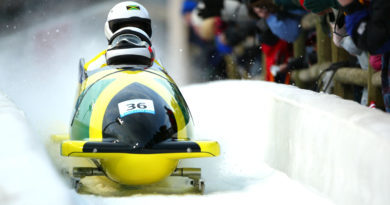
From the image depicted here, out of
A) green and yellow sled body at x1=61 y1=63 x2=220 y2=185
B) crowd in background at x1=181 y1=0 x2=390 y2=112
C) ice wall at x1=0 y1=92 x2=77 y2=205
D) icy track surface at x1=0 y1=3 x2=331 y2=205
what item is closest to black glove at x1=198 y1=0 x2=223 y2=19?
crowd in background at x1=181 y1=0 x2=390 y2=112

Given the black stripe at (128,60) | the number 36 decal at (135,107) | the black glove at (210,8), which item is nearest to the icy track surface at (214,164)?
the number 36 decal at (135,107)

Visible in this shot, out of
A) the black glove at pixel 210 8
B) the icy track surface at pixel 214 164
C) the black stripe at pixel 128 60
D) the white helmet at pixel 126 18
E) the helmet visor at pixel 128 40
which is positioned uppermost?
the black glove at pixel 210 8

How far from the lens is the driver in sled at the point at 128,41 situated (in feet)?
13.6

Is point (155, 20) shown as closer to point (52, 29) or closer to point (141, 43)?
point (52, 29)

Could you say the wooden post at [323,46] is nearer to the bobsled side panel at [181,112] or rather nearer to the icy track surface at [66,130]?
the icy track surface at [66,130]

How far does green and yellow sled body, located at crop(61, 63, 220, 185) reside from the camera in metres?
3.34

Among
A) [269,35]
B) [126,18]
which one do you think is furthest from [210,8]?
[126,18]

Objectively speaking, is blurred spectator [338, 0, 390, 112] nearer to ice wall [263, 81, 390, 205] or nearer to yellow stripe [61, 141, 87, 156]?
ice wall [263, 81, 390, 205]

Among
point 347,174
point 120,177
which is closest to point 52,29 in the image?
point 120,177

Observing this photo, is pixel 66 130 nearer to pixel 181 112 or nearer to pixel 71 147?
pixel 181 112

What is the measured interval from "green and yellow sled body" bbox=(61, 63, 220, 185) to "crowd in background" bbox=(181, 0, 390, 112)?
104 cm

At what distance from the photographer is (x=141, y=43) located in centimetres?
432

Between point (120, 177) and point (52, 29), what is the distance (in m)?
8.60

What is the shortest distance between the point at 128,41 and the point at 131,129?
3.19 feet
